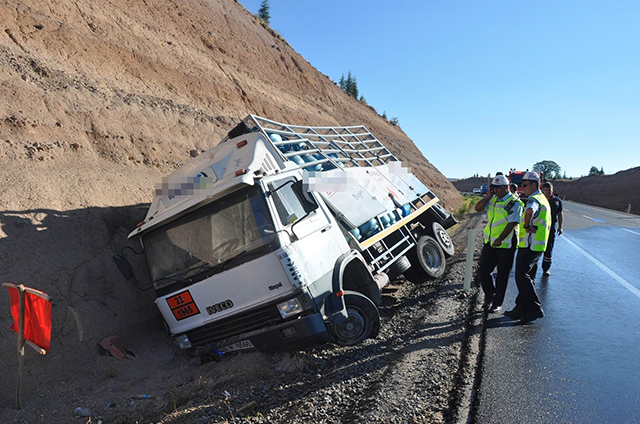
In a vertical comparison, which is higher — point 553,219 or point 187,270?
point 187,270

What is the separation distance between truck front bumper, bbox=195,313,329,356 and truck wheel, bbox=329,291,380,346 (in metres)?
0.47

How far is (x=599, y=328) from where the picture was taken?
5789 mm

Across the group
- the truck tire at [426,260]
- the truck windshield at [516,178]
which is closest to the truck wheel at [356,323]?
the truck tire at [426,260]

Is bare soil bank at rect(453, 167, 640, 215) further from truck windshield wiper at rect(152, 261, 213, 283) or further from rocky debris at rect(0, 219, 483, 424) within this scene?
truck windshield wiper at rect(152, 261, 213, 283)

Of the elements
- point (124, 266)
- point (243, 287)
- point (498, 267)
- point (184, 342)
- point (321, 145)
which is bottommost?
point (498, 267)

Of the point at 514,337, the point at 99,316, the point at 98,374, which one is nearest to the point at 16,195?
the point at 99,316

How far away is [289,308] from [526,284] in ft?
11.1

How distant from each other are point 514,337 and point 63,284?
6381 mm

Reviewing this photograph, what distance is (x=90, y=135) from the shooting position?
948cm

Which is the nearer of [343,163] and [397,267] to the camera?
[397,267]

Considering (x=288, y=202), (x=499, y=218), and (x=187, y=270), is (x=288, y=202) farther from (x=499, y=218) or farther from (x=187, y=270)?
(x=499, y=218)

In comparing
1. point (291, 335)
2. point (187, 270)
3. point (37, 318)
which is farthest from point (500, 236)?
point (37, 318)

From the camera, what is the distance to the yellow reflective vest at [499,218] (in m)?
6.50

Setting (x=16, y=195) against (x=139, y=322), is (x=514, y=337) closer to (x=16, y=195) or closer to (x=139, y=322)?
(x=139, y=322)
